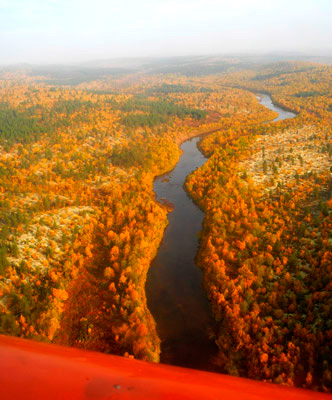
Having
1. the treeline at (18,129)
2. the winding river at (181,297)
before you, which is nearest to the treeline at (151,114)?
the treeline at (18,129)

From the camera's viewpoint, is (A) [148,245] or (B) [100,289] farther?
(A) [148,245]

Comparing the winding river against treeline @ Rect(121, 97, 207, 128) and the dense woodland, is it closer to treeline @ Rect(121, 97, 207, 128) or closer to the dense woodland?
the dense woodland

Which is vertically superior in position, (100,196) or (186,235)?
(100,196)

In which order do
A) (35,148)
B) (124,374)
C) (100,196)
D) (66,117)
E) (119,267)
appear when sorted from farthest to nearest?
(66,117), (35,148), (100,196), (119,267), (124,374)

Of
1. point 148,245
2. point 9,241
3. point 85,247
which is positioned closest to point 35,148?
point 9,241

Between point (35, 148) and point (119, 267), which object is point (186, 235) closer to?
point (119, 267)

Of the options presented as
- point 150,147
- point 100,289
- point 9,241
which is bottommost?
point 100,289

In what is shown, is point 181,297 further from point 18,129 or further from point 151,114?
point 151,114

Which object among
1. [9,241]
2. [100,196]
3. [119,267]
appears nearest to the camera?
[119,267]
